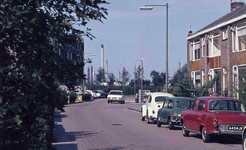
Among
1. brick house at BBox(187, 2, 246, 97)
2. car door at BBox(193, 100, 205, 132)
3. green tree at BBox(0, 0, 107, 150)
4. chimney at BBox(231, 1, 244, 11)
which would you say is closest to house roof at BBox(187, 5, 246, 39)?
brick house at BBox(187, 2, 246, 97)

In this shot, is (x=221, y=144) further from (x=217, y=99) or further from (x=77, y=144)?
(x=77, y=144)

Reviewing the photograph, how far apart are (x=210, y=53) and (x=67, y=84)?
95.6 feet

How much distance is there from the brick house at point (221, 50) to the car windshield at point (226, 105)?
1117 centimetres

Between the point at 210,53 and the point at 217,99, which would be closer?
the point at 217,99

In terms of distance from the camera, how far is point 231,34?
2977 cm

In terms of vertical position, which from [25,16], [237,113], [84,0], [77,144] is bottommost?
[77,144]

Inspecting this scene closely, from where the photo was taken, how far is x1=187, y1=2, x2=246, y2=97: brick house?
28.1m

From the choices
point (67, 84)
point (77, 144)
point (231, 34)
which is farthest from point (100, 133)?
point (231, 34)

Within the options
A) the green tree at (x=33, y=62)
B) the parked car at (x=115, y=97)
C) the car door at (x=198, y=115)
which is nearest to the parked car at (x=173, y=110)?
the car door at (x=198, y=115)

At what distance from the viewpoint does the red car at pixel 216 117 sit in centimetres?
1202

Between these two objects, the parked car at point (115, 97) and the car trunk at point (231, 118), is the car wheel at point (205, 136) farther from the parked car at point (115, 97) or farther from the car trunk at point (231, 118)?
the parked car at point (115, 97)

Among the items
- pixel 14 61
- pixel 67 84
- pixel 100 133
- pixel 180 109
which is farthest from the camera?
pixel 180 109

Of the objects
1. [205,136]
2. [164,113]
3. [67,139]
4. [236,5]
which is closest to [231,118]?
[205,136]

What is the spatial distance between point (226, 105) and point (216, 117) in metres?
1.12
